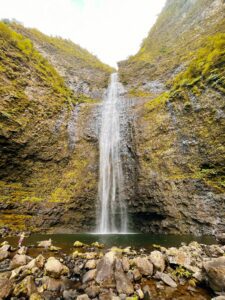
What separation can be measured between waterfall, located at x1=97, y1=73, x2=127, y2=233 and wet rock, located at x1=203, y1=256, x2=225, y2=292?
12.7m

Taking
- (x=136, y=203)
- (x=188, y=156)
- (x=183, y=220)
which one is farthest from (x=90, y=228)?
(x=188, y=156)

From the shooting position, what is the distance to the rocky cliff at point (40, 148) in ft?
52.5

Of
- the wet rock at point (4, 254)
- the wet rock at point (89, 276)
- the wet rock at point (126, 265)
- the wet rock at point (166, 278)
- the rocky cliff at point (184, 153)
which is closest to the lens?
the wet rock at point (166, 278)

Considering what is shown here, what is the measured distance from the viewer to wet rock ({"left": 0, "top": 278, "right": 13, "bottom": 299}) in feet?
15.2

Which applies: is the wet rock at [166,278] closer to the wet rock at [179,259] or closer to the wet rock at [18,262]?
the wet rock at [179,259]

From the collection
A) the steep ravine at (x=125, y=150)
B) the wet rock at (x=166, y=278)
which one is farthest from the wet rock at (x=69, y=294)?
the steep ravine at (x=125, y=150)

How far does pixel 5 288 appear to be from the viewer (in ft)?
15.9

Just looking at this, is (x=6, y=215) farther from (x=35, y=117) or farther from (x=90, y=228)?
(x=35, y=117)

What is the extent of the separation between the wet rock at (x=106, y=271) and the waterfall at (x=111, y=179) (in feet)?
37.7

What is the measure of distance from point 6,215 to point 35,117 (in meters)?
9.49

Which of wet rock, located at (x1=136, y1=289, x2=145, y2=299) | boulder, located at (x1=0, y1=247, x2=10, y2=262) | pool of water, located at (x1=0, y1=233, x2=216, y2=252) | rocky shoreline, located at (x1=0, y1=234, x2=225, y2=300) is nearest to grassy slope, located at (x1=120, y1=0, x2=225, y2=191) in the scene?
pool of water, located at (x1=0, y1=233, x2=216, y2=252)

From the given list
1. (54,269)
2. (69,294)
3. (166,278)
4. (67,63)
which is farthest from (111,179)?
(67,63)

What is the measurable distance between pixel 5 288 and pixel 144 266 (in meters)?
3.88

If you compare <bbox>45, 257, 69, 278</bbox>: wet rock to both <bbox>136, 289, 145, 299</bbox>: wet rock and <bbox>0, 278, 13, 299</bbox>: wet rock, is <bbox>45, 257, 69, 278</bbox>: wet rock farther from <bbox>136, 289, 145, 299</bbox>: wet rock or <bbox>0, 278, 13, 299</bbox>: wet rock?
<bbox>136, 289, 145, 299</bbox>: wet rock
